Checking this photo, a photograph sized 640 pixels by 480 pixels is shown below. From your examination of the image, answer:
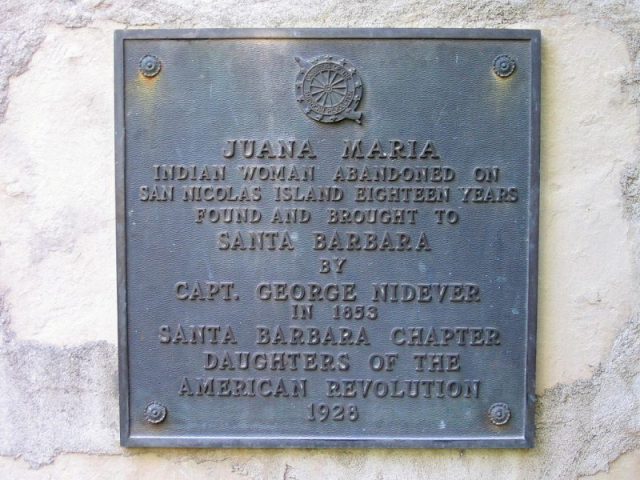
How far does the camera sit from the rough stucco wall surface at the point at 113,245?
2.29 metres

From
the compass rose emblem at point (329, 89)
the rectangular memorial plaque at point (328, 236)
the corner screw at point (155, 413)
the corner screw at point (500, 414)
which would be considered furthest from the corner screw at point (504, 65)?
the corner screw at point (155, 413)

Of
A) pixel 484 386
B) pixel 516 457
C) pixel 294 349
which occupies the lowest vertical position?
pixel 516 457

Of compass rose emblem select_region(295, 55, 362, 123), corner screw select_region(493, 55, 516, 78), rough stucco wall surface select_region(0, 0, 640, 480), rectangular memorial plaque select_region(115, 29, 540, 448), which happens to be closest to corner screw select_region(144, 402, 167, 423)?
rectangular memorial plaque select_region(115, 29, 540, 448)

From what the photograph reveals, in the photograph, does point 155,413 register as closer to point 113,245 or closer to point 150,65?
point 113,245

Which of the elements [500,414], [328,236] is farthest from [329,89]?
[500,414]

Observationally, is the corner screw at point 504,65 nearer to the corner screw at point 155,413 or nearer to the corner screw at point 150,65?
the corner screw at point 150,65

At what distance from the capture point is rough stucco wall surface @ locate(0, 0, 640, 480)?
229cm

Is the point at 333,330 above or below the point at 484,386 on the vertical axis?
above

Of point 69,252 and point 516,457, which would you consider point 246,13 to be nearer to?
point 69,252

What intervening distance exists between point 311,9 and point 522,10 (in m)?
0.78

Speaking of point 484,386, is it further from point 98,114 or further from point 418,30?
point 98,114

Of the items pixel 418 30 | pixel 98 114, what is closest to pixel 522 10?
pixel 418 30

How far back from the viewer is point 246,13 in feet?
7.52

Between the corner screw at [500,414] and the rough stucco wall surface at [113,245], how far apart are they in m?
0.13
